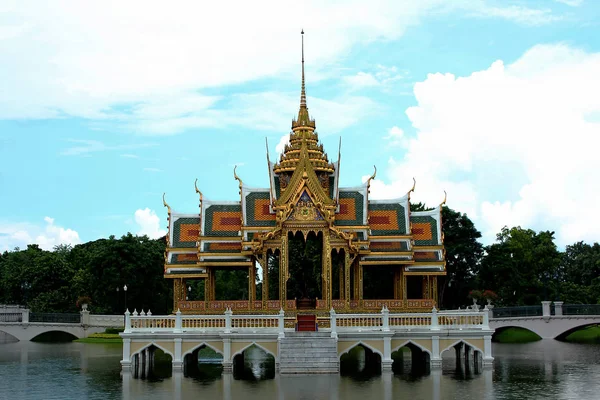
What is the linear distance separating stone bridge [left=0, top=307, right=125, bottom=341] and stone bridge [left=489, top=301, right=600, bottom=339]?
24.0 m

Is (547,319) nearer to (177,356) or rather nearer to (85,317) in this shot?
(177,356)

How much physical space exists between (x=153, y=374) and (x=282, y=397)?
7.94 metres

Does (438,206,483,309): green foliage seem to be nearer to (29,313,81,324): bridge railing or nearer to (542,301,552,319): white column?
(542,301,552,319): white column

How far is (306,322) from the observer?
28562 millimetres

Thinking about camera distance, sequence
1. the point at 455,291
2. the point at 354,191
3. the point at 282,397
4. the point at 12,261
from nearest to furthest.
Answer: the point at 282,397 → the point at 354,191 → the point at 455,291 → the point at 12,261

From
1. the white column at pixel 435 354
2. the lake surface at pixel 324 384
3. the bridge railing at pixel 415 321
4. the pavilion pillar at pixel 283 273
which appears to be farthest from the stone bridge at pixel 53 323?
the white column at pixel 435 354

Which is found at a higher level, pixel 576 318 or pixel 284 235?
pixel 284 235

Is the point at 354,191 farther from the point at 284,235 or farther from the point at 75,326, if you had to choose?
the point at 75,326

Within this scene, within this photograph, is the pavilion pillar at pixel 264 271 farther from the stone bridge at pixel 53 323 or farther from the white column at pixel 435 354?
the stone bridge at pixel 53 323

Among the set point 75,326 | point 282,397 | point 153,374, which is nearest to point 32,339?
point 75,326

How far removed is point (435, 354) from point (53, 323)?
3365 centimetres

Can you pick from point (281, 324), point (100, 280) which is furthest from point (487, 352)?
point (100, 280)

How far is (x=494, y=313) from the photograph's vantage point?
162 ft

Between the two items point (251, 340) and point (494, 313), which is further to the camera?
point (494, 313)
